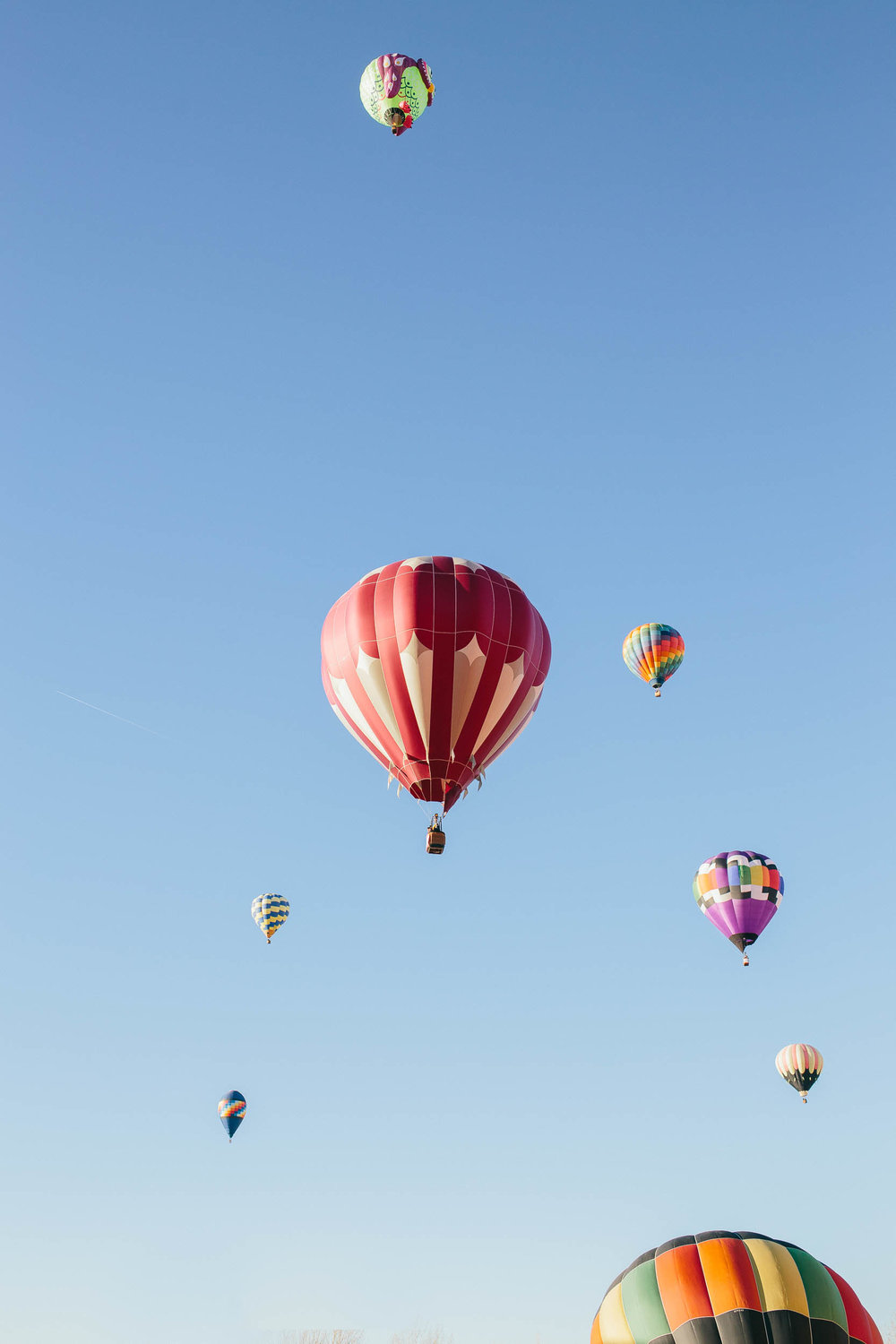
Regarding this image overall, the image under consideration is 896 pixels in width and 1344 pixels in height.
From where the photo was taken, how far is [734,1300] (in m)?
17.0

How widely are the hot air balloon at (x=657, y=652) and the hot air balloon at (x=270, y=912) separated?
13307 mm

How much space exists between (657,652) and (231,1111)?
20.2m

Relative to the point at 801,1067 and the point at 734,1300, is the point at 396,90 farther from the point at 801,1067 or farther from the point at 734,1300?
the point at 801,1067

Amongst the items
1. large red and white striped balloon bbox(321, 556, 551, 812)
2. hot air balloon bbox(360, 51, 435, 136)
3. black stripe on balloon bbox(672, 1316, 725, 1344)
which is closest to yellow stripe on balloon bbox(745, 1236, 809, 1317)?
black stripe on balloon bbox(672, 1316, 725, 1344)

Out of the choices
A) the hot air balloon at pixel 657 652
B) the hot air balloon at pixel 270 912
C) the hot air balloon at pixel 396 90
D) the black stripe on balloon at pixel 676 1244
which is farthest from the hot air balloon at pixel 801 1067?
the hot air balloon at pixel 396 90

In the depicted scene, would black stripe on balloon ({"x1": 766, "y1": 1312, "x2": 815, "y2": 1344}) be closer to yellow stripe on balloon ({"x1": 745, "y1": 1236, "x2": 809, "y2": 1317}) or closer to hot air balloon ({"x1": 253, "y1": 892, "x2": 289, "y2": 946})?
yellow stripe on balloon ({"x1": 745, "y1": 1236, "x2": 809, "y2": 1317})

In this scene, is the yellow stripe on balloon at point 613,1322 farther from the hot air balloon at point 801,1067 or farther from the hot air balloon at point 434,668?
the hot air balloon at point 801,1067

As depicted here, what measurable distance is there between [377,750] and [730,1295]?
10413 millimetres

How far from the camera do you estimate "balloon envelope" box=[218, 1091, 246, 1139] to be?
1658 inches

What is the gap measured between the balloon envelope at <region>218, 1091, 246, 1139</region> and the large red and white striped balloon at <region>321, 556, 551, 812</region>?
23.5 meters

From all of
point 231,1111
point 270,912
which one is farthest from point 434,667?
point 231,1111

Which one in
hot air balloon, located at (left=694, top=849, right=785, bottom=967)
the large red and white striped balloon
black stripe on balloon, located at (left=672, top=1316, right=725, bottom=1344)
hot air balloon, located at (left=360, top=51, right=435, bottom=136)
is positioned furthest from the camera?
hot air balloon, located at (left=694, top=849, right=785, bottom=967)

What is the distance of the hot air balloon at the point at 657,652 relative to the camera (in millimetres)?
38125

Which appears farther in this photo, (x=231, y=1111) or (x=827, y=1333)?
(x=231, y=1111)
